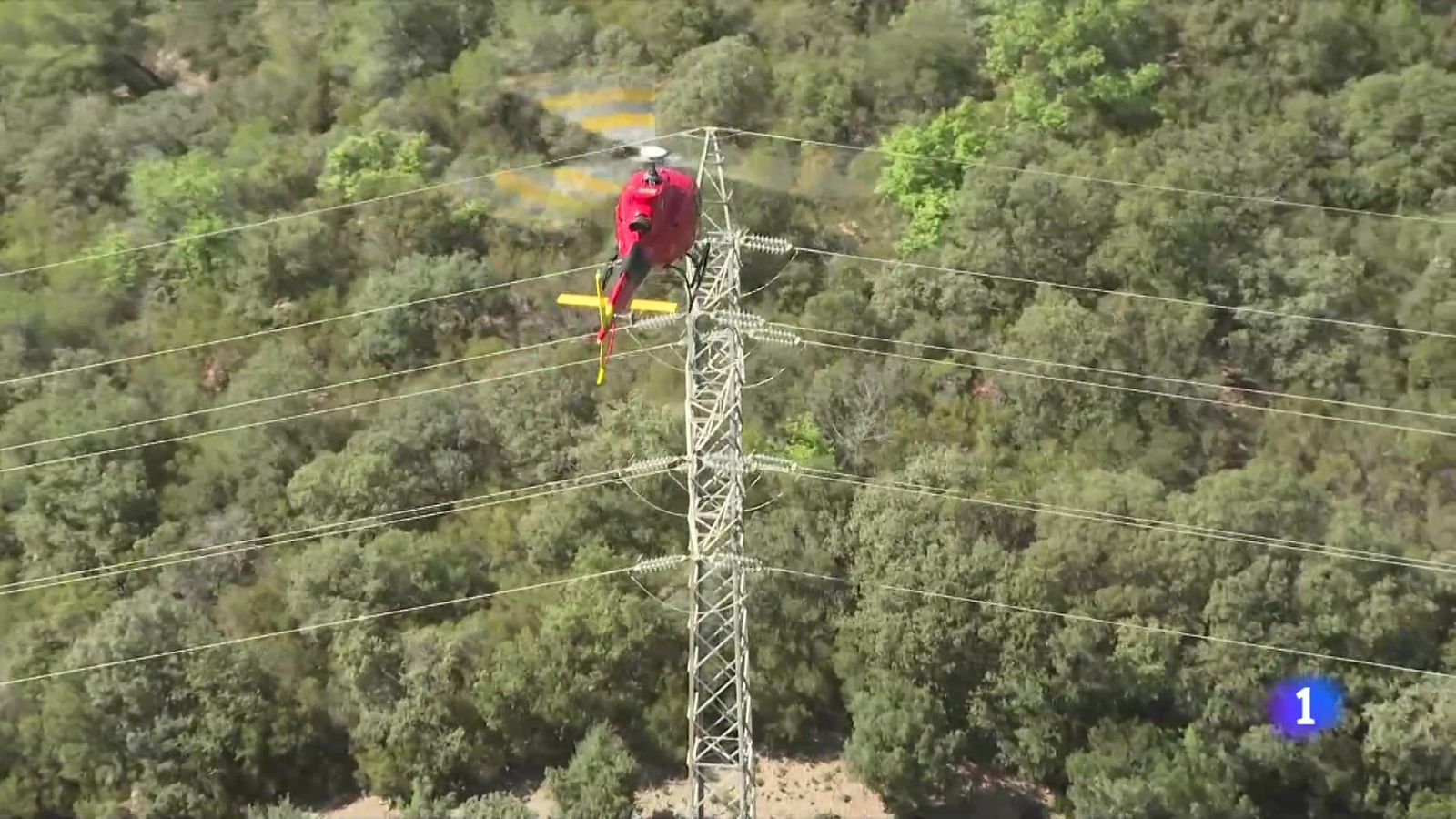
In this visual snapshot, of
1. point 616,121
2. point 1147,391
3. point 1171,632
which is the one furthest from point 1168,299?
point 616,121

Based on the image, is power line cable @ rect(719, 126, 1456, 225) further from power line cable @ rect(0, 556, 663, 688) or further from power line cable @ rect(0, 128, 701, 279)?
power line cable @ rect(0, 556, 663, 688)

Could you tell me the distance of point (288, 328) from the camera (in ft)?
139

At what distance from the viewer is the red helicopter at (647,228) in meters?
22.2

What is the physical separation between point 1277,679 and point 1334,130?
79.3 feet

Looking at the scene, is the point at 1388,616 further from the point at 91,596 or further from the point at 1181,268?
the point at 91,596

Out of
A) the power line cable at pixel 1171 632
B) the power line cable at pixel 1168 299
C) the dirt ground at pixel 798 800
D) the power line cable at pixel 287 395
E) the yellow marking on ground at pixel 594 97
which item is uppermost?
the yellow marking on ground at pixel 594 97

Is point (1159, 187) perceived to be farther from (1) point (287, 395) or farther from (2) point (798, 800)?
(1) point (287, 395)

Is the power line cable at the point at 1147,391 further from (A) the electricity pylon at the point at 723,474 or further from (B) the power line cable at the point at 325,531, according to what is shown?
(A) the electricity pylon at the point at 723,474

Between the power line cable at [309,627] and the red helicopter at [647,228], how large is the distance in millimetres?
10792

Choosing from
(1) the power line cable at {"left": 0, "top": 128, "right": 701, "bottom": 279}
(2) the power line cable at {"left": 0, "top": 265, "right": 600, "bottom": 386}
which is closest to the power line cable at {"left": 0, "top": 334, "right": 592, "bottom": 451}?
(2) the power line cable at {"left": 0, "top": 265, "right": 600, "bottom": 386}

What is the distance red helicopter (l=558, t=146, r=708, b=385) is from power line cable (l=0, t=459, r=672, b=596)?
464 inches

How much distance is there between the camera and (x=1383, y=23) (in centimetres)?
4928

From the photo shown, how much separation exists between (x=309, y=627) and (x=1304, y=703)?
84.7ft

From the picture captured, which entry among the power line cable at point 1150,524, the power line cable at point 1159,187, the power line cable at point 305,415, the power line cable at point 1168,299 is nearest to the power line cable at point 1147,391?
the power line cable at point 1168,299
